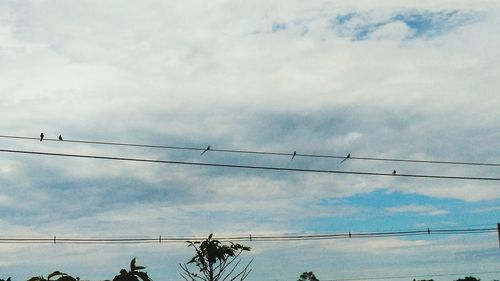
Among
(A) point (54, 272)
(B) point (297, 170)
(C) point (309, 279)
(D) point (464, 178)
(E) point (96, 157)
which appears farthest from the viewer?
(C) point (309, 279)

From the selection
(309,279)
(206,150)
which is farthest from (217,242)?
(309,279)

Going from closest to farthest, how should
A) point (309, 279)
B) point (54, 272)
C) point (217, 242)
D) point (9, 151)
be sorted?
point (54, 272)
point (217, 242)
point (9, 151)
point (309, 279)

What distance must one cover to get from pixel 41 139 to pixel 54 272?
19919 mm

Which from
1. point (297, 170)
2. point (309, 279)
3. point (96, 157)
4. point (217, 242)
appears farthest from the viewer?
point (309, 279)

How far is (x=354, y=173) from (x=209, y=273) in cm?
1928

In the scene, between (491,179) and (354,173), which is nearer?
(354,173)

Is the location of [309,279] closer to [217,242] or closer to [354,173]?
[354,173]

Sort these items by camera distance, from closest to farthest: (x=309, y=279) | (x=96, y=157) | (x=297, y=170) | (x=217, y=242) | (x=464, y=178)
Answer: (x=217, y=242)
(x=96, y=157)
(x=297, y=170)
(x=464, y=178)
(x=309, y=279)

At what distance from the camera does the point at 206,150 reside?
3406 cm

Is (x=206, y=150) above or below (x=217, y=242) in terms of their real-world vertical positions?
above

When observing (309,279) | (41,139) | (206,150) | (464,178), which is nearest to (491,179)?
(464,178)

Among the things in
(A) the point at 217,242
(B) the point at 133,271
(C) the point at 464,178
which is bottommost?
(B) the point at 133,271

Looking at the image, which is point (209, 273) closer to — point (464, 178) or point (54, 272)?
point (54, 272)

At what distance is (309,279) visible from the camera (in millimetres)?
183875
